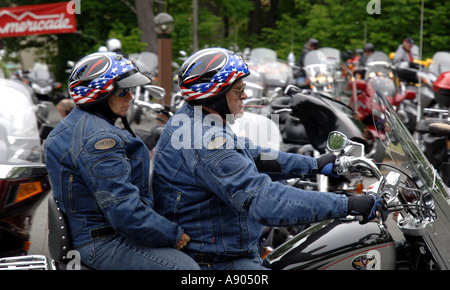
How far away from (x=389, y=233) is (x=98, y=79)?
1.44 meters

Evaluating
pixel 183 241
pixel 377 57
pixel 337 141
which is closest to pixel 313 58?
pixel 377 57

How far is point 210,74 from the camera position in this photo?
251 cm

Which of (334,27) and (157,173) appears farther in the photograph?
(334,27)

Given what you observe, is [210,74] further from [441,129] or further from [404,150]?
[441,129]

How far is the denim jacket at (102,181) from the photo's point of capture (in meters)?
2.38

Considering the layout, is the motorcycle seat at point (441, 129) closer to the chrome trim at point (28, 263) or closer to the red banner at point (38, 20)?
the chrome trim at point (28, 263)

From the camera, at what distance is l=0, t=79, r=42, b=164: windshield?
13.2 ft

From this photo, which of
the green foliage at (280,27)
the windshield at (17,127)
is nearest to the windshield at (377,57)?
the green foliage at (280,27)

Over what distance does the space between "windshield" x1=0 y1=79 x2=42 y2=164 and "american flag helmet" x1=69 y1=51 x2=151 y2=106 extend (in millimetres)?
1462

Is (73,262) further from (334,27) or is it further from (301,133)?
(334,27)

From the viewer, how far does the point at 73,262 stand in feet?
8.16

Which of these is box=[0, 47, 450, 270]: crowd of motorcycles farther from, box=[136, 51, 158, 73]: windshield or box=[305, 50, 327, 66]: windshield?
box=[136, 51, 158, 73]: windshield

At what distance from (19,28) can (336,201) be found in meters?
15.5
